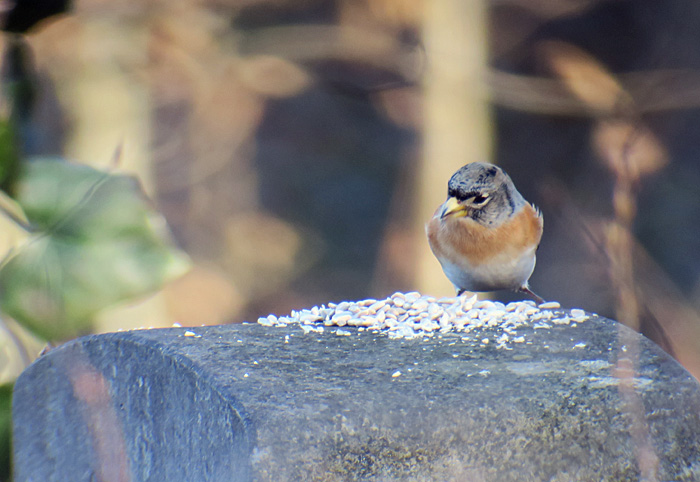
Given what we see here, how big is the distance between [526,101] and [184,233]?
255 cm

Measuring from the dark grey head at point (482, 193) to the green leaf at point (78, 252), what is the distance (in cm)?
79

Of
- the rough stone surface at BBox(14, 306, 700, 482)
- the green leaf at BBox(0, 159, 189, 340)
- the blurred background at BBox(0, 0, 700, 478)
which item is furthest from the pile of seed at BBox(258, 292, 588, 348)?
the blurred background at BBox(0, 0, 700, 478)

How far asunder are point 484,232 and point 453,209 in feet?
0.34

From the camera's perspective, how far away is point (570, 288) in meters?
5.29

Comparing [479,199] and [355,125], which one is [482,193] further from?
[355,125]

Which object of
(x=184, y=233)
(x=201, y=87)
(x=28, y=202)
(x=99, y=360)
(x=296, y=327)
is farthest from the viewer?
(x=184, y=233)

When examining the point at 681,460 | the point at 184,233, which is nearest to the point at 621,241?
the point at 681,460

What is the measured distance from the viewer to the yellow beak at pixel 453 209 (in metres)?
1.90

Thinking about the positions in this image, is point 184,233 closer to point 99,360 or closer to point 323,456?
point 99,360

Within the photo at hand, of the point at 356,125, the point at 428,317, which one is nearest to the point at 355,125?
the point at 356,125

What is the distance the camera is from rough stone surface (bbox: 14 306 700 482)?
1.09 meters

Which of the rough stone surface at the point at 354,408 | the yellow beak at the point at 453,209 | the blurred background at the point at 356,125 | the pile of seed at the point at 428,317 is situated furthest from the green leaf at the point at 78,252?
the blurred background at the point at 356,125

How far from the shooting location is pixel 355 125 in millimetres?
6012

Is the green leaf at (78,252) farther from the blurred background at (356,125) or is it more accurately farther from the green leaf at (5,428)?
the blurred background at (356,125)
